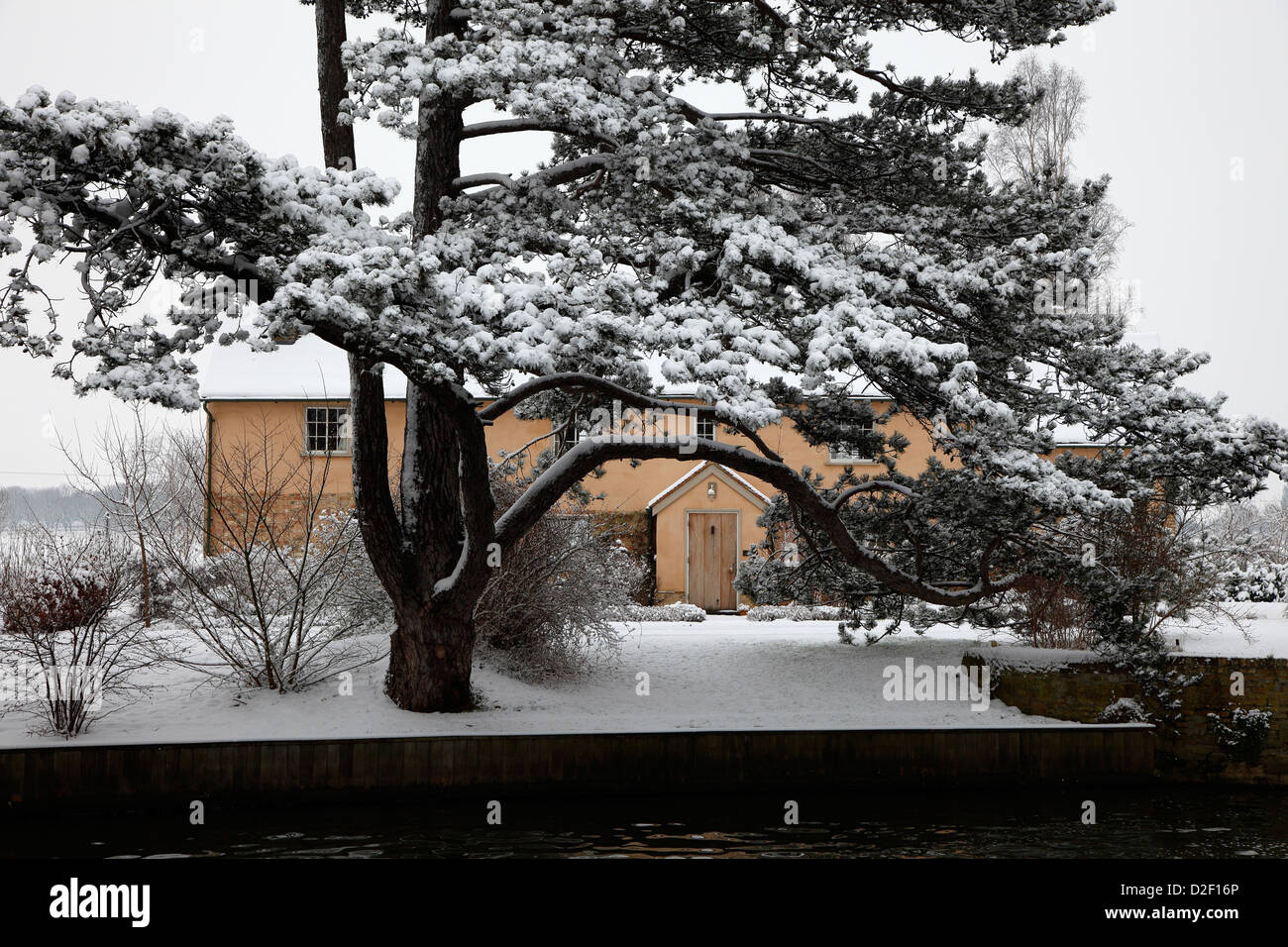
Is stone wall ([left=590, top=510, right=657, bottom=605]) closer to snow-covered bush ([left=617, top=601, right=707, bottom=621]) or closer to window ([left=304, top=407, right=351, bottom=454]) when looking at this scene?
snow-covered bush ([left=617, top=601, right=707, bottom=621])

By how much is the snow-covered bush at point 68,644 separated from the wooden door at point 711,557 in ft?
40.8

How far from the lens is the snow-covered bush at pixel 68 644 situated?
1268cm

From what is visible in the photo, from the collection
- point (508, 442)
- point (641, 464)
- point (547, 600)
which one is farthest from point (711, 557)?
point (547, 600)

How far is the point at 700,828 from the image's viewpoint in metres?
11.3

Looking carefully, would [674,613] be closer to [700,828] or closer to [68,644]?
[700,828]

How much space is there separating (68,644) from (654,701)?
742 centimetres

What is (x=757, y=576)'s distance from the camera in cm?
1723

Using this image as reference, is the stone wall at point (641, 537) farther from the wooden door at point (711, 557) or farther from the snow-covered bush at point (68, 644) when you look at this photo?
the snow-covered bush at point (68, 644)

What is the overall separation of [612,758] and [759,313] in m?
5.10

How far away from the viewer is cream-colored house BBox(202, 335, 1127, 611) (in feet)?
82.5

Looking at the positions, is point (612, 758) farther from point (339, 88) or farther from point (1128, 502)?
point (339, 88)

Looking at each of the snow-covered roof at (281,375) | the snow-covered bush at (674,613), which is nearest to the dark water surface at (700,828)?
the snow-covered bush at (674,613)

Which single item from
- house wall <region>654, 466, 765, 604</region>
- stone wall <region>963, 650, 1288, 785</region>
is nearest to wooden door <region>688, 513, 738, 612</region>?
house wall <region>654, 466, 765, 604</region>

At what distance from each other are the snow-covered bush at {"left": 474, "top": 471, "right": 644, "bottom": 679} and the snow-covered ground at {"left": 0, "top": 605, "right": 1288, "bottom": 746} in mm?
462
